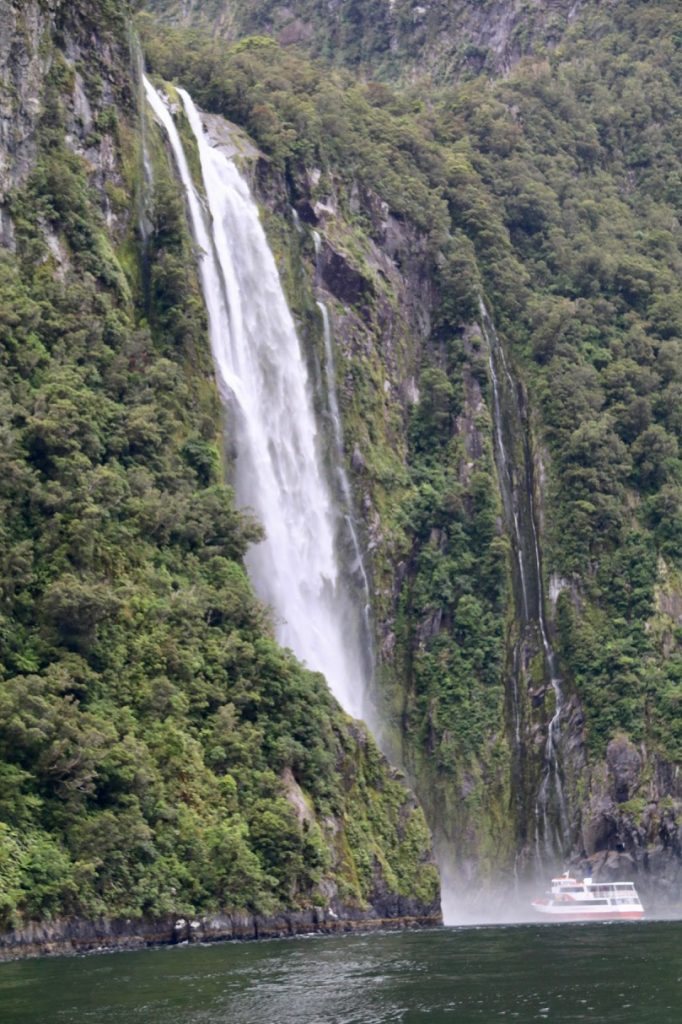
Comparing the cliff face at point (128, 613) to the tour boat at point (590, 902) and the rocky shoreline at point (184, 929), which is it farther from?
the tour boat at point (590, 902)

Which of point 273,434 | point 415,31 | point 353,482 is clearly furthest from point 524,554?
point 415,31

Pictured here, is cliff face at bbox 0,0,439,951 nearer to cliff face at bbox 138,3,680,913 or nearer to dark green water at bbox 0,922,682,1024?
dark green water at bbox 0,922,682,1024

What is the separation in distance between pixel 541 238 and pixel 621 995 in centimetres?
5707

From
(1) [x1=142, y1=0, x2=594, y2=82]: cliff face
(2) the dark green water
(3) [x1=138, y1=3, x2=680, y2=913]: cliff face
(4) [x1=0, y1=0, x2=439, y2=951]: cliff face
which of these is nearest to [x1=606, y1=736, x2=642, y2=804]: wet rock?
(3) [x1=138, y1=3, x2=680, y2=913]: cliff face

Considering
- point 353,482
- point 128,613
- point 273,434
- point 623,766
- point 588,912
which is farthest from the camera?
point 353,482

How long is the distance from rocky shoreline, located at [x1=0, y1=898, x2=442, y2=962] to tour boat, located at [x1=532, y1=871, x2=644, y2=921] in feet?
29.6

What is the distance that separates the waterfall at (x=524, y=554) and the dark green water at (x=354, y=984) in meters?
→ 20.8

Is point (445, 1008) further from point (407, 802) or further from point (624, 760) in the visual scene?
point (624, 760)

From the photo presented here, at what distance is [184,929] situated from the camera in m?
41.3

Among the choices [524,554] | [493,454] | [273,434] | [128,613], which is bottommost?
[128,613]

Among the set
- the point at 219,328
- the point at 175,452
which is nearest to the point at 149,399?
the point at 175,452

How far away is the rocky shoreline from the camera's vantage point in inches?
1487

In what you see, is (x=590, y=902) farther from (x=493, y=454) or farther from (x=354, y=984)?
(x=354, y=984)

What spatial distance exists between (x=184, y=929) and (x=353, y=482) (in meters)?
26.6
